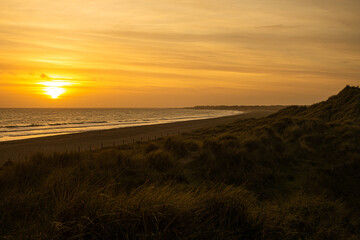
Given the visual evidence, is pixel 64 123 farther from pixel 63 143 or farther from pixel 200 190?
pixel 200 190

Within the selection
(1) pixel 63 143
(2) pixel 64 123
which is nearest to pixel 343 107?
(1) pixel 63 143

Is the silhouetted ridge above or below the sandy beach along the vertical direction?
above

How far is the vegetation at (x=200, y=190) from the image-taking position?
3.60 meters

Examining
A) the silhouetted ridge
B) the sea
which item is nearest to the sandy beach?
the sea

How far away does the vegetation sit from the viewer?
142 inches

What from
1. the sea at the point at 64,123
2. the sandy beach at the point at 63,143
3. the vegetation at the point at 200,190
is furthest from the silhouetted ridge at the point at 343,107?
the sea at the point at 64,123

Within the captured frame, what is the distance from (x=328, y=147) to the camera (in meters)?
14.5

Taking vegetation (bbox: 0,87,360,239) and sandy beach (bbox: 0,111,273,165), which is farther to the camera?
sandy beach (bbox: 0,111,273,165)

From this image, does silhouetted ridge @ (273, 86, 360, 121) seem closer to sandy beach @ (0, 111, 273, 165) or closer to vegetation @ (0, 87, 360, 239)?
vegetation @ (0, 87, 360, 239)

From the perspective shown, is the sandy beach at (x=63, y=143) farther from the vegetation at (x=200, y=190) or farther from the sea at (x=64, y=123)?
the vegetation at (x=200, y=190)

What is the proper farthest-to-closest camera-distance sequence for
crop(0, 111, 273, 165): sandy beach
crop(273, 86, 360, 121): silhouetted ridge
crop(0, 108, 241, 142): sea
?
crop(0, 108, 241, 142): sea → crop(273, 86, 360, 121): silhouetted ridge → crop(0, 111, 273, 165): sandy beach

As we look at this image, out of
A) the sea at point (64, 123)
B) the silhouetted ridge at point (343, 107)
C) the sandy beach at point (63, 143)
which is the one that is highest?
the silhouetted ridge at point (343, 107)

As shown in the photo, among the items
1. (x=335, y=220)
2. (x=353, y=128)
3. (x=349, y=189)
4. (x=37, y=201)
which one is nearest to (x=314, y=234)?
(x=335, y=220)

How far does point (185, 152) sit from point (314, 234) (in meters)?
7.89
